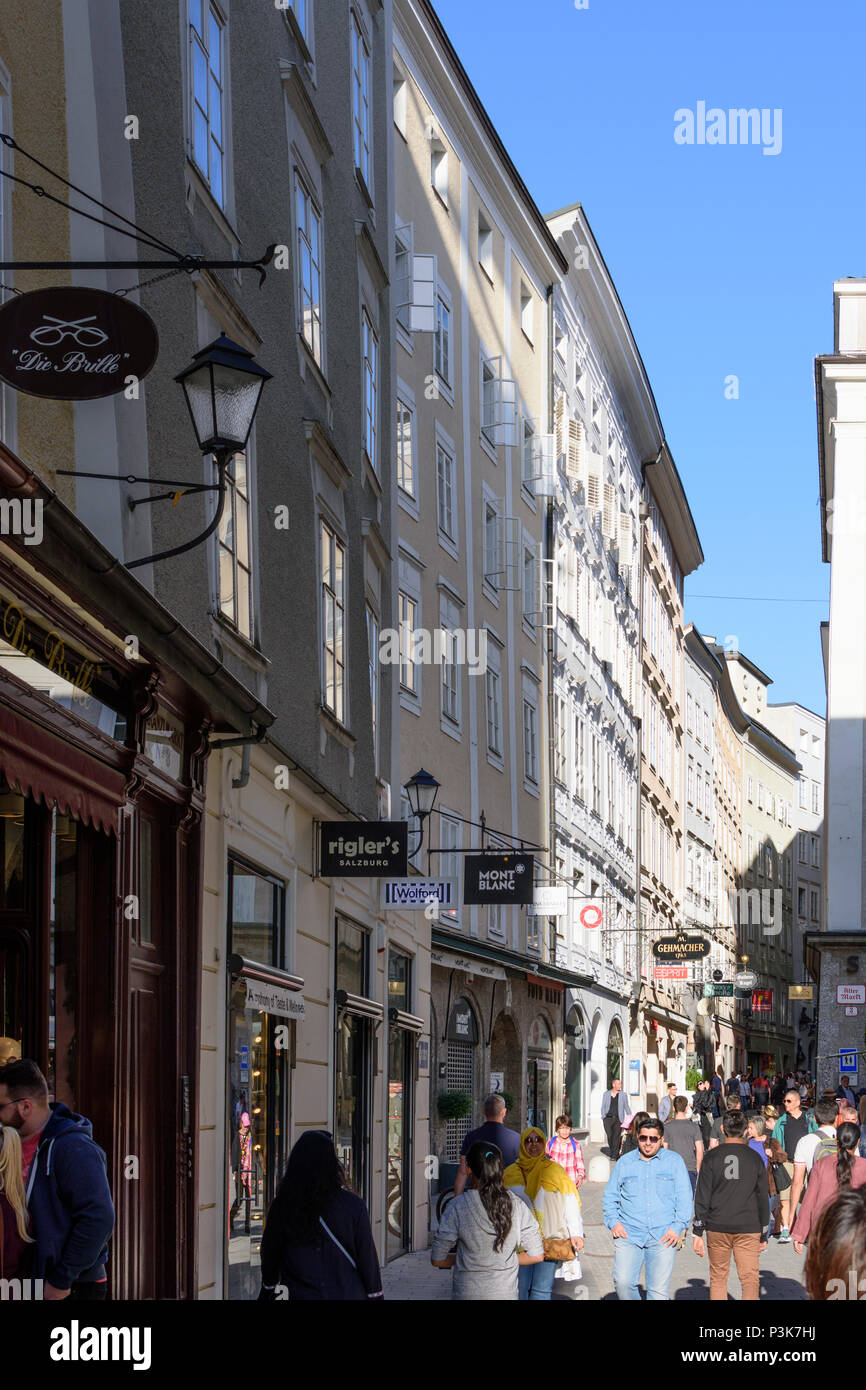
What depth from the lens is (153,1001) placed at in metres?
11.5

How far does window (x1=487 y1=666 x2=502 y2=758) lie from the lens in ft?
108

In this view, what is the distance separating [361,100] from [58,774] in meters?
15.0

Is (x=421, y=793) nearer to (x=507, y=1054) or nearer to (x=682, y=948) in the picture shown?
(x=507, y=1054)

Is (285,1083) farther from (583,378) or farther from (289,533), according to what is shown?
(583,378)

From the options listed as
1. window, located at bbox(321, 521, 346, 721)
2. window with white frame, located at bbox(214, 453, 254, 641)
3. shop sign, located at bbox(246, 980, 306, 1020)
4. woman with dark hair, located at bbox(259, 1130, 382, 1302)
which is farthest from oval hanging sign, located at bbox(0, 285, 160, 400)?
window, located at bbox(321, 521, 346, 721)

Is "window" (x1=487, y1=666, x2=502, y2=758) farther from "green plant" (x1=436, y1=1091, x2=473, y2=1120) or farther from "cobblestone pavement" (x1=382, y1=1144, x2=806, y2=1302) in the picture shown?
"cobblestone pavement" (x1=382, y1=1144, x2=806, y2=1302)

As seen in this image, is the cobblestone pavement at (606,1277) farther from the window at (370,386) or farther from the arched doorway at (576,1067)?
the arched doorway at (576,1067)

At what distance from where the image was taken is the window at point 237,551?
44.9 ft

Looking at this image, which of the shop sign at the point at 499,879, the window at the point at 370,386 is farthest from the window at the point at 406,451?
the shop sign at the point at 499,879

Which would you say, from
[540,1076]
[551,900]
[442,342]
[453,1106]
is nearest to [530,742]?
[551,900]

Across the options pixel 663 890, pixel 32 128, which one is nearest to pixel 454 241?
pixel 32 128

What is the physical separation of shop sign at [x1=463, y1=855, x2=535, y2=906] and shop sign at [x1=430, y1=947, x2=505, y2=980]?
2336 millimetres

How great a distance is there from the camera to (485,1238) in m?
9.99
